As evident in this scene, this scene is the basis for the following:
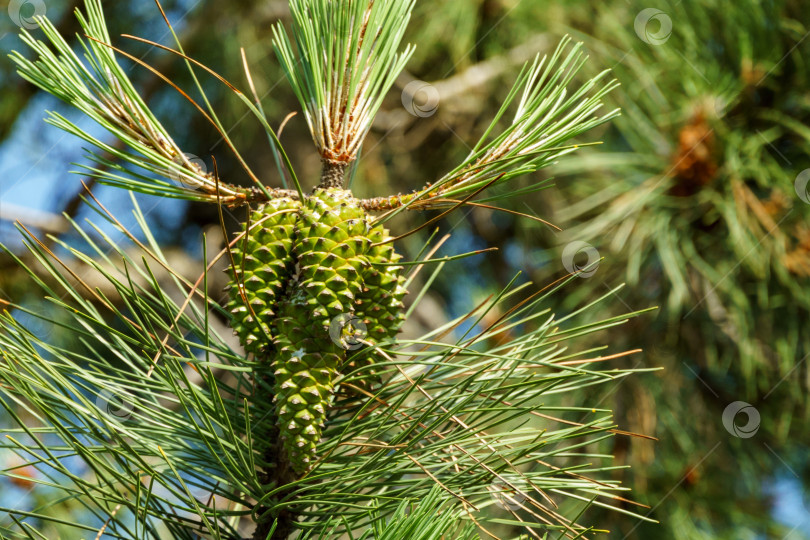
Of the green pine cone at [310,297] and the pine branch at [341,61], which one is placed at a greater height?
the pine branch at [341,61]

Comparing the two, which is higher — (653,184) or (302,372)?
(653,184)

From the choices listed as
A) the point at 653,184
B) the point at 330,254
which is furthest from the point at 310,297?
the point at 653,184

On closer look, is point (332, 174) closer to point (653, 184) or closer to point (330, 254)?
point (330, 254)

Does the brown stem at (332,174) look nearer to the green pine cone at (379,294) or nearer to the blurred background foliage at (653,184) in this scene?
the green pine cone at (379,294)

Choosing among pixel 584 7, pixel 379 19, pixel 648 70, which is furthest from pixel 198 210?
pixel 379 19

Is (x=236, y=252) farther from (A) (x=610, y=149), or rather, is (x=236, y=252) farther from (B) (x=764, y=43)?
(A) (x=610, y=149)

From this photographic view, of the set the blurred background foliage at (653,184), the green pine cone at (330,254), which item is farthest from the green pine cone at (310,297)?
the blurred background foliage at (653,184)

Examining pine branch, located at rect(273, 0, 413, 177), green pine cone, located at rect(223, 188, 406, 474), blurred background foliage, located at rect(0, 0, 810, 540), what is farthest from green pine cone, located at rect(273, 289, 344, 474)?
blurred background foliage, located at rect(0, 0, 810, 540)
